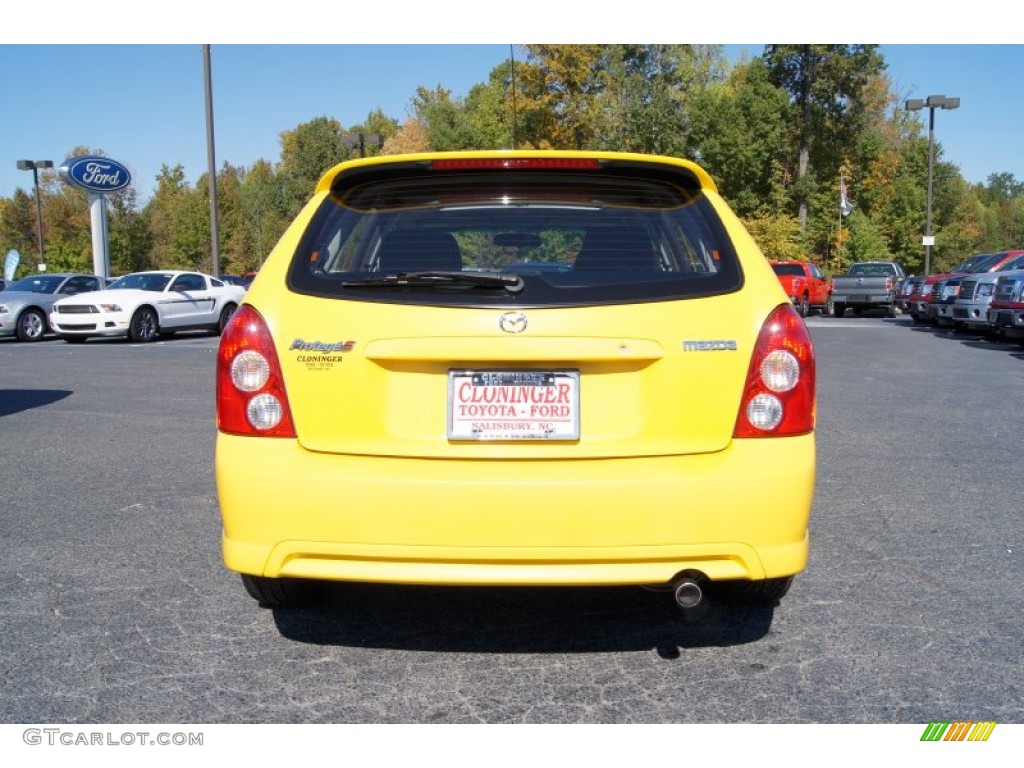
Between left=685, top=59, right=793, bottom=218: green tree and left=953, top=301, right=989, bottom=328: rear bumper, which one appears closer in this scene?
left=953, top=301, right=989, bottom=328: rear bumper

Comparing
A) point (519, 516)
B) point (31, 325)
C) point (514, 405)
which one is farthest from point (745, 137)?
point (519, 516)

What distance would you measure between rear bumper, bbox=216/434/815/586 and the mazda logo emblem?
39cm

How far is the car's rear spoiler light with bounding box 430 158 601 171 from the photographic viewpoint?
3213 mm

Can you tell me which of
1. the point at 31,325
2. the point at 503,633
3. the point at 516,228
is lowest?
the point at 31,325

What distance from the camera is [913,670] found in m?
3.11

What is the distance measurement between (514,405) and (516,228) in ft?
2.76

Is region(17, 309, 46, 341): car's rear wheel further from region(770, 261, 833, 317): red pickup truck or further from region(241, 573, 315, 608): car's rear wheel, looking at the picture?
region(770, 261, 833, 317): red pickup truck

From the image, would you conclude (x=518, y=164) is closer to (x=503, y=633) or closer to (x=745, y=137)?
(x=503, y=633)

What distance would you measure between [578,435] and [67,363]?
535 inches

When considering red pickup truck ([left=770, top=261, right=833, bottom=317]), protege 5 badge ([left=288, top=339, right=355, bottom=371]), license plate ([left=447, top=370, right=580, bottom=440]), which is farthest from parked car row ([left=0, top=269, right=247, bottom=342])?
license plate ([left=447, top=370, right=580, bottom=440])

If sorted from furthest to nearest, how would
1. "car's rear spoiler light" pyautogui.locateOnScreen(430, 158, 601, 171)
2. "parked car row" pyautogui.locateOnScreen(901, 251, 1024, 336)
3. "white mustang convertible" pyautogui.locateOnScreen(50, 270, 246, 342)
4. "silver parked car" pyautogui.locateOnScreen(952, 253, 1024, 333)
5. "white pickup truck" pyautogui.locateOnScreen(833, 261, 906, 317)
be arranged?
"white pickup truck" pyautogui.locateOnScreen(833, 261, 906, 317), "white mustang convertible" pyautogui.locateOnScreen(50, 270, 246, 342), "silver parked car" pyautogui.locateOnScreen(952, 253, 1024, 333), "parked car row" pyautogui.locateOnScreen(901, 251, 1024, 336), "car's rear spoiler light" pyautogui.locateOnScreen(430, 158, 601, 171)

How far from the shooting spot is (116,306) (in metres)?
19.1
